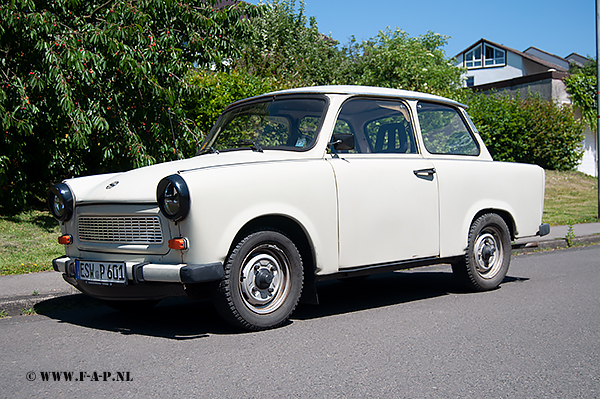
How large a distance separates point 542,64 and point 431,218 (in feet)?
169

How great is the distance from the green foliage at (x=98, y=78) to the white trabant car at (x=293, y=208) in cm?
306

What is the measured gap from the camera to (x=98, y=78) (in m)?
10.1

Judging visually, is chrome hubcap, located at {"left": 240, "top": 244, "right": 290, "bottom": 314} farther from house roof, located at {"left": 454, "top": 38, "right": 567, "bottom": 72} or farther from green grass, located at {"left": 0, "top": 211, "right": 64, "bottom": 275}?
house roof, located at {"left": 454, "top": 38, "right": 567, "bottom": 72}

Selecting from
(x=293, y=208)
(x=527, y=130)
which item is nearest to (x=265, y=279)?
(x=293, y=208)

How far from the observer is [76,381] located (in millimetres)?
3605

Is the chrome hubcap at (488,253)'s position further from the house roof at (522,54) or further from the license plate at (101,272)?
the house roof at (522,54)

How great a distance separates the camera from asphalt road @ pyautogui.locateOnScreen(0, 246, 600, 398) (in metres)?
3.47

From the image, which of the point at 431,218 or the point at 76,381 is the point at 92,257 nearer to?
the point at 76,381

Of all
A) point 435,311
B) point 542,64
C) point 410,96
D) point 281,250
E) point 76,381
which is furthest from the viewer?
point 542,64

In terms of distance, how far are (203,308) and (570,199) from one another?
17125 millimetres

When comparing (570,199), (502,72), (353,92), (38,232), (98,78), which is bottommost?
(570,199)

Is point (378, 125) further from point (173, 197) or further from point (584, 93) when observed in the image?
point (584, 93)

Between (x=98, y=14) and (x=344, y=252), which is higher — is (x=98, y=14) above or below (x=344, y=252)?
above

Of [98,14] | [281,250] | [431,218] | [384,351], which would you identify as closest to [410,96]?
[431,218]
